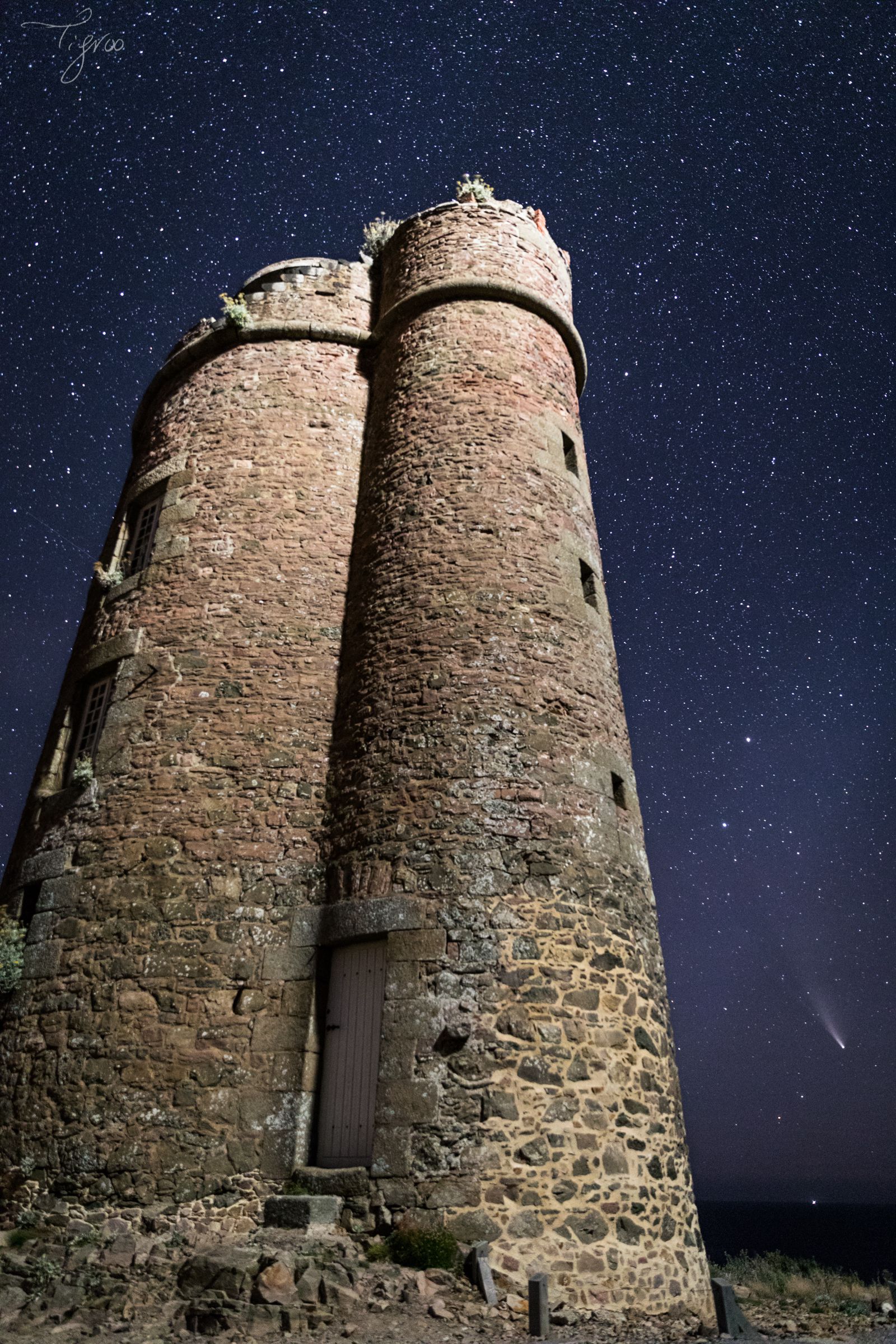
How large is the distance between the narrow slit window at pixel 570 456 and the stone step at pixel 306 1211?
10.0 meters

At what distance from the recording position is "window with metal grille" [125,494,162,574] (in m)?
13.3

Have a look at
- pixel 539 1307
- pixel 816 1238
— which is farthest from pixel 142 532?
pixel 816 1238

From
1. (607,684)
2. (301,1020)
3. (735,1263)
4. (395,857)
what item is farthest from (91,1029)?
(735,1263)

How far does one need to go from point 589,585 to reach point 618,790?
3089mm

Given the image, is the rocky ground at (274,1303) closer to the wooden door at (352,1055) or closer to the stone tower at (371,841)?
the stone tower at (371,841)

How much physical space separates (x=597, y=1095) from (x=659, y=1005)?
1.72 meters

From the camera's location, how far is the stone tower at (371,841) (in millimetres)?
8312

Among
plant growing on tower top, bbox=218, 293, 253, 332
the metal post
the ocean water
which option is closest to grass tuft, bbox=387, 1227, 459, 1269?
the metal post

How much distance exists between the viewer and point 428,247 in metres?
14.5

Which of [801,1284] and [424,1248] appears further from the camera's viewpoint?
[801,1284]

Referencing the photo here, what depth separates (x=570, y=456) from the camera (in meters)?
13.5

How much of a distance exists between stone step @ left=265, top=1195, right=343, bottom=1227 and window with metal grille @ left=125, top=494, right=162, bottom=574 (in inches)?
340

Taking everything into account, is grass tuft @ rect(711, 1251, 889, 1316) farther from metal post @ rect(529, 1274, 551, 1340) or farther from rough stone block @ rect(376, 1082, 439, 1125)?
rough stone block @ rect(376, 1082, 439, 1125)

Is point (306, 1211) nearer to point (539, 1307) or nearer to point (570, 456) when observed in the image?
point (539, 1307)
